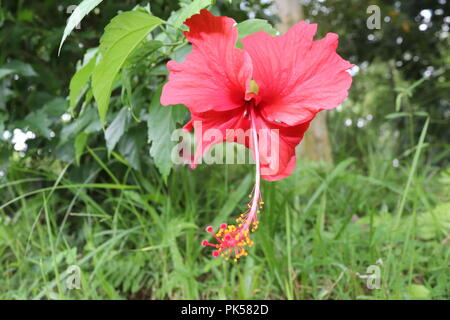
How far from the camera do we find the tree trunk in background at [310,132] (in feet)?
7.09

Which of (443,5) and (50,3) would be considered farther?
(443,5)

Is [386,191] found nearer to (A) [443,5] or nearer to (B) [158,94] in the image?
(B) [158,94]

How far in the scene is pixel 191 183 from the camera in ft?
4.37

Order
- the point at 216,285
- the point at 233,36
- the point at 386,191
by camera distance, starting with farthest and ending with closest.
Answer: the point at 386,191, the point at 216,285, the point at 233,36

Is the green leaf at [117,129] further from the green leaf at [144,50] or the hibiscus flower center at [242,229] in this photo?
the hibiscus flower center at [242,229]

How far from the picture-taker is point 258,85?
1.47ft

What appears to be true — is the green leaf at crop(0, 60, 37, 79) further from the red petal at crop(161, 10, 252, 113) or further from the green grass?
the red petal at crop(161, 10, 252, 113)

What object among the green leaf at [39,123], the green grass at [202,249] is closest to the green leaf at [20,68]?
the green leaf at [39,123]

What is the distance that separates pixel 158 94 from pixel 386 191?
1318 millimetres

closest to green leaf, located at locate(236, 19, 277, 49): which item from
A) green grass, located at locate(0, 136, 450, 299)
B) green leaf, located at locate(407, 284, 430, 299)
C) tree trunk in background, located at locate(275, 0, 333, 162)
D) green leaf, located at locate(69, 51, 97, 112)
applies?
green leaf, located at locate(69, 51, 97, 112)

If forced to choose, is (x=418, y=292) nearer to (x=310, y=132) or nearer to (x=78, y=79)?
(x=78, y=79)

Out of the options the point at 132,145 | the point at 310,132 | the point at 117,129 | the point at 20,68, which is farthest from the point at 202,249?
the point at 310,132

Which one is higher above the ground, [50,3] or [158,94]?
[50,3]
